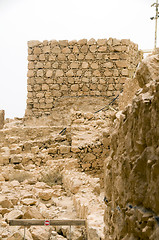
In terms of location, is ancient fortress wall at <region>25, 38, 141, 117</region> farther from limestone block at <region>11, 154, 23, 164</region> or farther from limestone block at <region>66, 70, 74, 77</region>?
Result: limestone block at <region>11, 154, 23, 164</region>

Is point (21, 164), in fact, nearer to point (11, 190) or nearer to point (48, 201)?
point (11, 190)

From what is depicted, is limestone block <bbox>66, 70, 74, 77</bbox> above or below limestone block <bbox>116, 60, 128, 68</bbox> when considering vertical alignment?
below

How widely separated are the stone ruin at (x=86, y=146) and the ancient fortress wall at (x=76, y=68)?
0.04 meters

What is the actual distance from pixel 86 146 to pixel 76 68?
5.32 metres

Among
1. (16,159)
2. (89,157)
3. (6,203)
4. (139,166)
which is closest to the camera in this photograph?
(139,166)

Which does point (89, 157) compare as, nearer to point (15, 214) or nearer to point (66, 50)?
point (15, 214)

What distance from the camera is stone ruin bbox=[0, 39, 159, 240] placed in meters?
1.72

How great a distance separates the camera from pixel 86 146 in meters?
7.27

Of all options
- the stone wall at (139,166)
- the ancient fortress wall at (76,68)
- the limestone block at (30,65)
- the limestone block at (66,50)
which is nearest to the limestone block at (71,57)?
the ancient fortress wall at (76,68)

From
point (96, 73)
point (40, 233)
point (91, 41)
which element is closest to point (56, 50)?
point (91, 41)

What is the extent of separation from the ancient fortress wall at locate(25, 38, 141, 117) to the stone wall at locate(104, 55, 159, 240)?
9604mm

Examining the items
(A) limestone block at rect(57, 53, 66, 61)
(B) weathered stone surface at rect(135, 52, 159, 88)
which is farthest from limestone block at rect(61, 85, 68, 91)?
(B) weathered stone surface at rect(135, 52, 159, 88)

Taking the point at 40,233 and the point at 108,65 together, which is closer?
the point at 40,233

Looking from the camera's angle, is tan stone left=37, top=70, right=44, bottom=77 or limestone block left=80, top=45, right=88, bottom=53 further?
tan stone left=37, top=70, right=44, bottom=77
